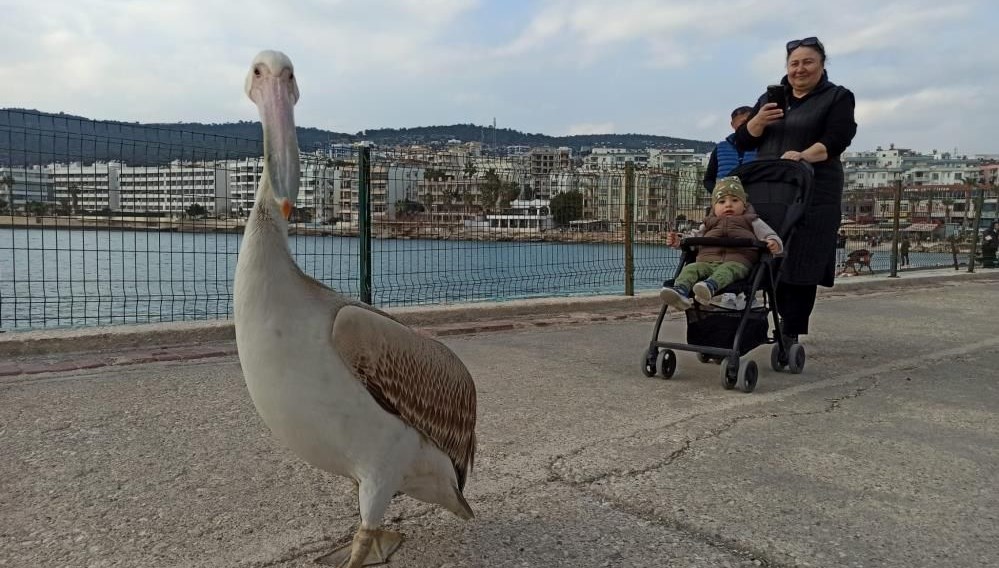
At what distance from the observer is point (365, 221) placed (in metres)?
7.25

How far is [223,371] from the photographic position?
16.2 ft

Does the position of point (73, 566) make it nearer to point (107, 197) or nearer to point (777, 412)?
point (777, 412)

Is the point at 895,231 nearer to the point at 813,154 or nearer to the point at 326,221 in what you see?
the point at 813,154

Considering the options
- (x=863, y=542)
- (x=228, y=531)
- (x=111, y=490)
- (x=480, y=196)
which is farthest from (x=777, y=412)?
(x=480, y=196)

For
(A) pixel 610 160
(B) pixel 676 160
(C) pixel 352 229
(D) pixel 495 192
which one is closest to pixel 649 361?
(C) pixel 352 229

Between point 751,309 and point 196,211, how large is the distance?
557cm

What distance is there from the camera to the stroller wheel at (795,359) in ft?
17.4

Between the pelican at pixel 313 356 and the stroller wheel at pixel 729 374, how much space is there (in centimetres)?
310

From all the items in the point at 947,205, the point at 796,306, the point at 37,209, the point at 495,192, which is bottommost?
the point at 796,306

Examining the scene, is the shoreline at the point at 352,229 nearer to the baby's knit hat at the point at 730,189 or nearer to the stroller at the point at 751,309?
the stroller at the point at 751,309

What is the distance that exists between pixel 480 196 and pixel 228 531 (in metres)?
7.18

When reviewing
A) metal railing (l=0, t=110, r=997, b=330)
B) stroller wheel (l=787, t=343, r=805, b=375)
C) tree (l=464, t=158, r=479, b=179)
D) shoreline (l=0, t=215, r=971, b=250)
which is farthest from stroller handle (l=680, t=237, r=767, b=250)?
tree (l=464, t=158, r=479, b=179)

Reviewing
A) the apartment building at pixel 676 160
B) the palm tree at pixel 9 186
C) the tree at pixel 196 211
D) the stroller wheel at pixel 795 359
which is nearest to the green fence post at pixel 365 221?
the tree at pixel 196 211

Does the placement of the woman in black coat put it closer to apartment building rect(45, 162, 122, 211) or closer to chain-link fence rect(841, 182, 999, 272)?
apartment building rect(45, 162, 122, 211)
